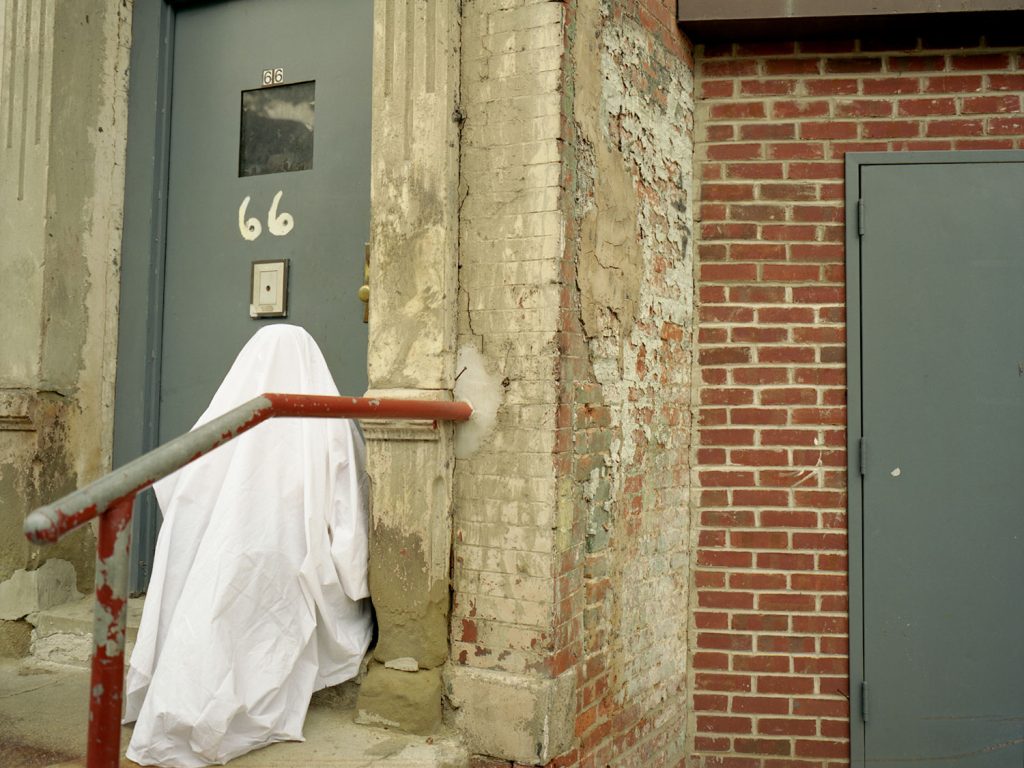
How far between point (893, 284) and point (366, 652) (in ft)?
8.20

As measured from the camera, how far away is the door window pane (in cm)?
388

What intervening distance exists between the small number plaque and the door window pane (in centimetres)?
2

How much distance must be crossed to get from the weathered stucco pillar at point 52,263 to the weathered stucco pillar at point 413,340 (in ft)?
5.35

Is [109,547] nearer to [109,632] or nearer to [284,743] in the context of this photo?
[109,632]

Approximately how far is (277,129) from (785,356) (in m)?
2.31

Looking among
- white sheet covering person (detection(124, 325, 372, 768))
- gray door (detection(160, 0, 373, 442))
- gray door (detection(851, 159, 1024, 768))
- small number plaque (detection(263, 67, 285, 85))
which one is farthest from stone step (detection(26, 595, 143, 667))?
gray door (detection(851, 159, 1024, 768))

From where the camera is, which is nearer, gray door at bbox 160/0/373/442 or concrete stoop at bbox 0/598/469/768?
concrete stoop at bbox 0/598/469/768

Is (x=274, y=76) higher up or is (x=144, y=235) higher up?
(x=274, y=76)

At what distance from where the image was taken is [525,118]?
296 centimetres

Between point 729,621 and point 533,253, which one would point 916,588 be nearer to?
point 729,621

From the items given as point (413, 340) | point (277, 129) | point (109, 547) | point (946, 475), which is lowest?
point (109, 547)

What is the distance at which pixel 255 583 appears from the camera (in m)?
2.76

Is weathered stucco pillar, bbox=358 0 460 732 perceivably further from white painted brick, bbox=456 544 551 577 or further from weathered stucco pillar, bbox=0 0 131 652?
weathered stucco pillar, bbox=0 0 131 652

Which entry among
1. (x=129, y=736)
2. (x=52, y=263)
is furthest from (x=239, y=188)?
(x=129, y=736)
